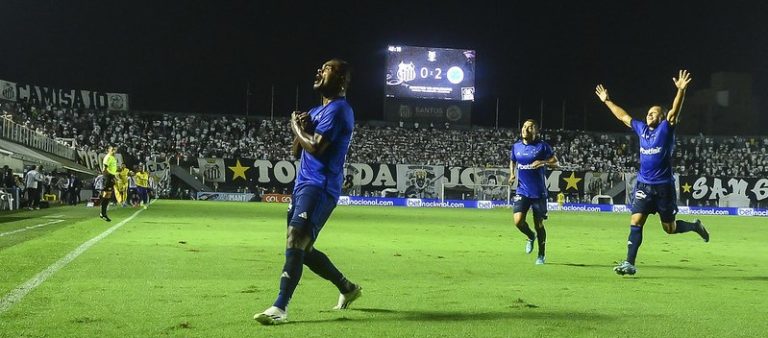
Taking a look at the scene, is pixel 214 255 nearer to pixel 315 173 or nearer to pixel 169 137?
pixel 315 173

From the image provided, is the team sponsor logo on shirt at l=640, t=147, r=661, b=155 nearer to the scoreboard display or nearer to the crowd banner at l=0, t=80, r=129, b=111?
the scoreboard display

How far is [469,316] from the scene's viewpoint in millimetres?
6352

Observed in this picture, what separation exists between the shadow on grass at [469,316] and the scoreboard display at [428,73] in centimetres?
5442

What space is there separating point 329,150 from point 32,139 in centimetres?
3750

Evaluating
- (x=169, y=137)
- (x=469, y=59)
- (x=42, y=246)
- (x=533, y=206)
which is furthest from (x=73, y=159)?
(x=533, y=206)

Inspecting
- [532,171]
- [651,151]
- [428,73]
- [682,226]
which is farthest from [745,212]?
[651,151]

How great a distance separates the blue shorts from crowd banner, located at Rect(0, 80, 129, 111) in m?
54.4

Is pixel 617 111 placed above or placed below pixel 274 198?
above

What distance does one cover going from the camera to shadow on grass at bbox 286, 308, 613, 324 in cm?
616

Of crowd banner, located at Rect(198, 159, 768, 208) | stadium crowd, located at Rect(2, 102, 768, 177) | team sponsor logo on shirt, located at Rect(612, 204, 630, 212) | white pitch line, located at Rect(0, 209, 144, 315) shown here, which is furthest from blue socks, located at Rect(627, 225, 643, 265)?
stadium crowd, located at Rect(2, 102, 768, 177)

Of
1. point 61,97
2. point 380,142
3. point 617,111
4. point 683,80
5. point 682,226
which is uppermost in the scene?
point 61,97

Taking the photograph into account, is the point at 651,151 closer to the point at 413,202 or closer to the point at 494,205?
the point at 413,202

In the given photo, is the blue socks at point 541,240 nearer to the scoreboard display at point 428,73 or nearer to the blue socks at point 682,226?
the blue socks at point 682,226

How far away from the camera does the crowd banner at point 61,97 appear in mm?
54906
